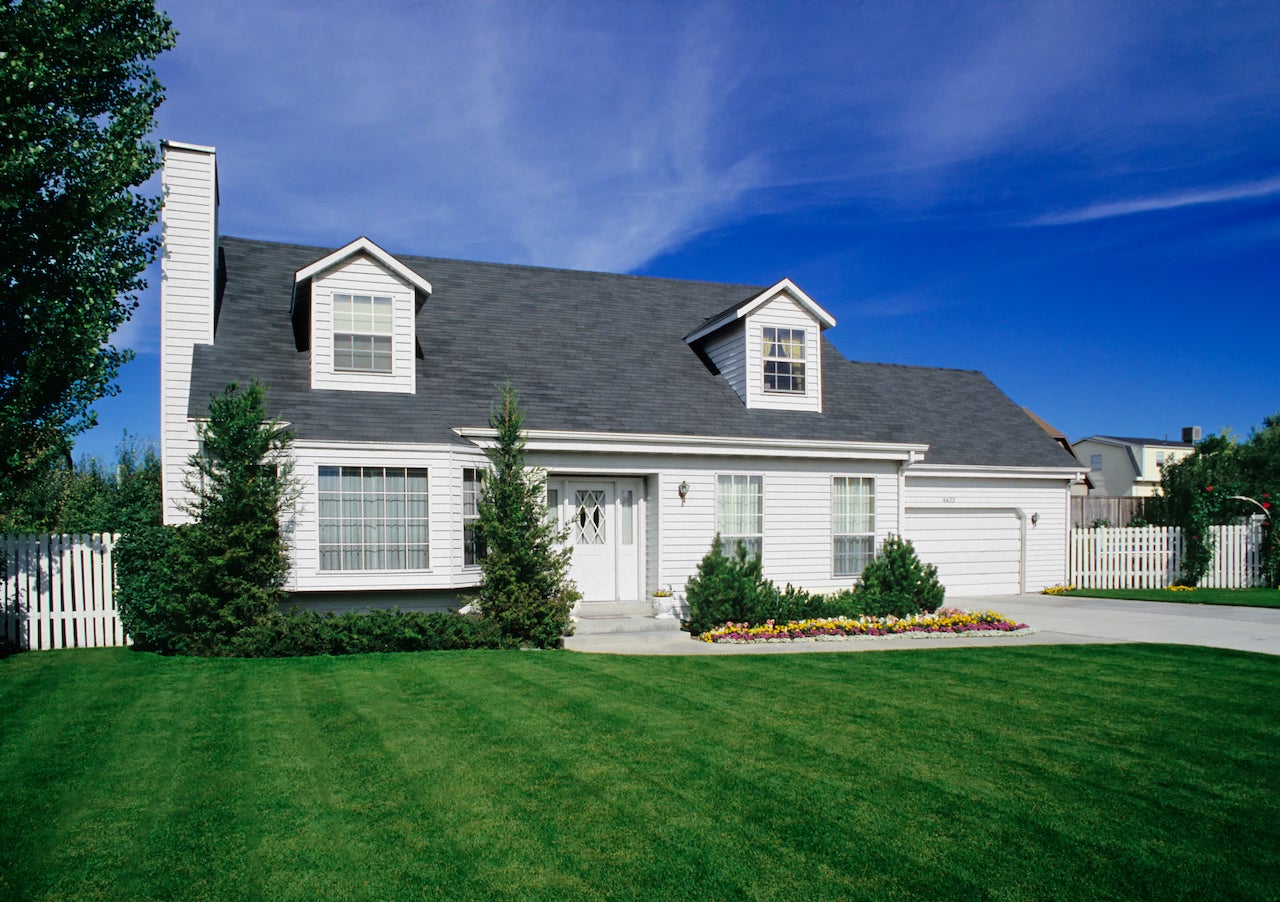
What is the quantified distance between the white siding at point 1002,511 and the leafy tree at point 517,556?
30.2ft

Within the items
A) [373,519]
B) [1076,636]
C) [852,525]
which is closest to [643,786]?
[373,519]

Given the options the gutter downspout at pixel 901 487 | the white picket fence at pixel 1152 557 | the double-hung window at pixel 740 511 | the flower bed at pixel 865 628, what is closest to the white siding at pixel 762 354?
the double-hung window at pixel 740 511

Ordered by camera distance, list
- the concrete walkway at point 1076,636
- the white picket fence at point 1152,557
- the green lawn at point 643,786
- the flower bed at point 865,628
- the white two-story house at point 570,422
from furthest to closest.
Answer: the white picket fence at point 1152,557
the white two-story house at point 570,422
the flower bed at point 865,628
the concrete walkway at point 1076,636
the green lawn at point 643,786

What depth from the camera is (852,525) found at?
16.1 meters

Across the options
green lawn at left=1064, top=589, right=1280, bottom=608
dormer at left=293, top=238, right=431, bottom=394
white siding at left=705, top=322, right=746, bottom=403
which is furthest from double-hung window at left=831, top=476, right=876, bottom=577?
dormer at left=293, top=238, right=431, bottom=394

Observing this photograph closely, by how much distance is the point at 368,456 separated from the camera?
12547 mm

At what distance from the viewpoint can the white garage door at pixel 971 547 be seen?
18.4 m

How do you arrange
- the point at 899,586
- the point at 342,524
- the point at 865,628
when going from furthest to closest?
1. the point at 899,586
2. the point at 865,628
3. the point at 342,524

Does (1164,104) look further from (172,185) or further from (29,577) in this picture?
(29,577)

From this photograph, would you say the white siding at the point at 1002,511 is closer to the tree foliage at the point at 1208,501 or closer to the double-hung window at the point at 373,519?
the tree foliage at the point at 1208,501

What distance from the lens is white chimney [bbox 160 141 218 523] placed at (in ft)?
43.3

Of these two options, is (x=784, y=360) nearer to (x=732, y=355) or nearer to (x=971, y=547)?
(x=732, y=355)

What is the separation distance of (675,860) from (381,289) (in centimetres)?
1150

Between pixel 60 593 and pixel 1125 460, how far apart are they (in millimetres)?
52296
